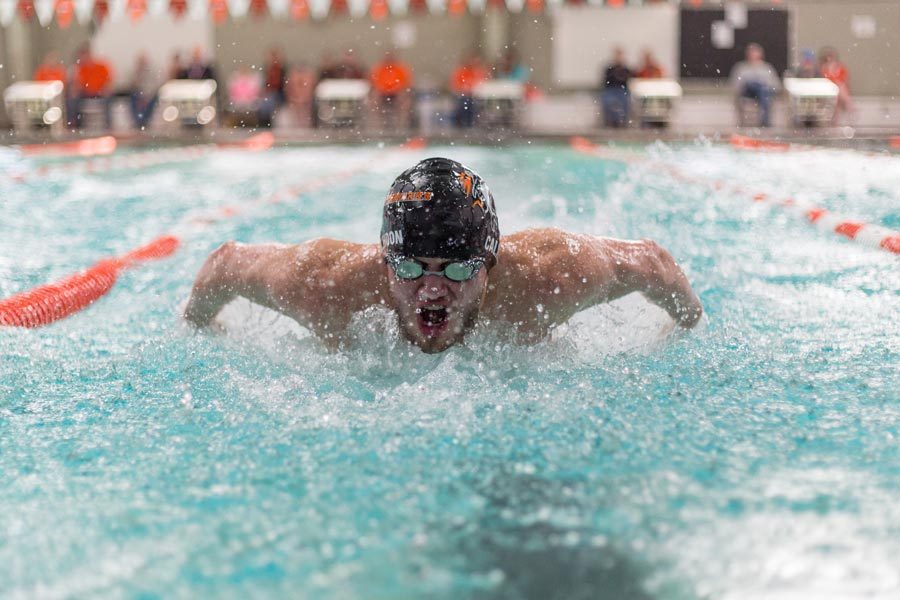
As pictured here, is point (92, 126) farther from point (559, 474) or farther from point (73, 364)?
point (559, 474)

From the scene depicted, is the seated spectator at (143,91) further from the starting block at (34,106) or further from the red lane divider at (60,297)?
the red lane divider at (60,297)

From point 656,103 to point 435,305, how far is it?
12368 mm

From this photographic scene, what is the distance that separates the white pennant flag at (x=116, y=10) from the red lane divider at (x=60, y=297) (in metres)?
11.3

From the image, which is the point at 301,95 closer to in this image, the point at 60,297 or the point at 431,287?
the point at 60,297

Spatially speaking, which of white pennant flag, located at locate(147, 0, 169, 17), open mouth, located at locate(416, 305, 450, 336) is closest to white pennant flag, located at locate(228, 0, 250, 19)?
white pennant flag, located at locate(147, 0, 169, 17)

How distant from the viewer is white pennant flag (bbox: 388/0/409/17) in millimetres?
15198

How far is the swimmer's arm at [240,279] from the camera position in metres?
2.98

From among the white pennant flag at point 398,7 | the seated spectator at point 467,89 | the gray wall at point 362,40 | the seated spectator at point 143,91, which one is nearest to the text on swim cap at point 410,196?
the seated spectator at point 467,89

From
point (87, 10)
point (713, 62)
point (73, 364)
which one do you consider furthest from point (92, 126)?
point (73, 364)

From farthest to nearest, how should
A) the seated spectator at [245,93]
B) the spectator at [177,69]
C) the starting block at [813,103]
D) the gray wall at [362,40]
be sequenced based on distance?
the gray wall at [362,40] < the seated spectator at [245,93] < the spectator at [177,69] < the starting block at [813,103]

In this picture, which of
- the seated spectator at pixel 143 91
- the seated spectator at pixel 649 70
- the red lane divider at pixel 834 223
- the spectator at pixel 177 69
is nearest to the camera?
the red lane divider at pixel 834 223

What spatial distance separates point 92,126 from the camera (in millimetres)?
15477

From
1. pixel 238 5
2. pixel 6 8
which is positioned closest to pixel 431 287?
pixel 238 5

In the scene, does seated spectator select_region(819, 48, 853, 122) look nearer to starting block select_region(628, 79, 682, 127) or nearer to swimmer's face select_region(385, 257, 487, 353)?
starting block select_region(628, 79, 682, 127)
